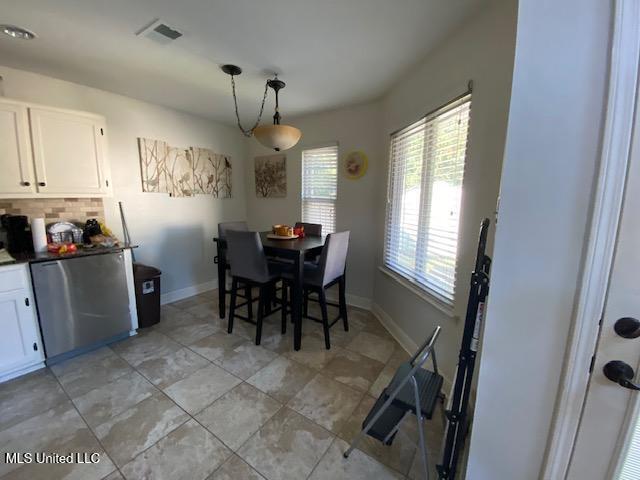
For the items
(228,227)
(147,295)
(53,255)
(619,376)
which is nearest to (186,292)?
(147,295)

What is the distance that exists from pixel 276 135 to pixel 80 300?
2209mm

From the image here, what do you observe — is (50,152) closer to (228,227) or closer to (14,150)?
(14,150)

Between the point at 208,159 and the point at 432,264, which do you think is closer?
the point at 432,264

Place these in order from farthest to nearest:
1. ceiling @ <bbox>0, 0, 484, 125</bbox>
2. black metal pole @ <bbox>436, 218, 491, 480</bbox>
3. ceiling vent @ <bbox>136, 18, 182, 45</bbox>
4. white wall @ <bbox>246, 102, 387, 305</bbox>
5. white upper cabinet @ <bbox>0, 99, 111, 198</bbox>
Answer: white wall @ <bbox>246, 102, 387, 305</bbox>, white upper cabinet @ <bbox>0, 99, 111, 198</bbox>, ceiling vent @ <bbox>136, 18, 182, 45</bbox>, ceiling @ <bbox>0, 0, 484, 125</bbox>, black metal pole @ <bbox>436, 218, 491, 480</bbox>

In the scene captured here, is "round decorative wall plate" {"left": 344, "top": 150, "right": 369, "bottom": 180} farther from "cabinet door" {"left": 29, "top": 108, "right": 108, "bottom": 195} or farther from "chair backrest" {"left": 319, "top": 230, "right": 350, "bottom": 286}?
"cabinet door" {"left": 29, "top": 108, "right": 108, "bottom": 195}

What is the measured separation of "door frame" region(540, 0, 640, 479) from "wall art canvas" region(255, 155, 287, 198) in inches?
131

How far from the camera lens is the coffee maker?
2.05 meters

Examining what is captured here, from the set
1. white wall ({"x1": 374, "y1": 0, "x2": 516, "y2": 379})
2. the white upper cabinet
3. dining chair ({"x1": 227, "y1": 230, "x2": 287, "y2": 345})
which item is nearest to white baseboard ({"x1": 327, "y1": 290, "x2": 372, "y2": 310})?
white wall ({"x1": 374, "y1": 0, "x2": 516, "y2": 379})

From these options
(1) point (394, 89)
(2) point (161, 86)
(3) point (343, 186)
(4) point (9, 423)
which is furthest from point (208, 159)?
(4) point (9, 423)

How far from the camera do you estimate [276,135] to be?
2.10m

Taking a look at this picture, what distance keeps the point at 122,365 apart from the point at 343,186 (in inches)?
112

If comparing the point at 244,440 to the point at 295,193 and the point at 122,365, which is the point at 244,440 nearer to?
the point at 122,365

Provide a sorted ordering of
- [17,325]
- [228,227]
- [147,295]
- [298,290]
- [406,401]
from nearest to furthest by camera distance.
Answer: [406,401]
[17,325]
[298,290]
[147,295]
[228,227]

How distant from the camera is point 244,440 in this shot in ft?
4.62
